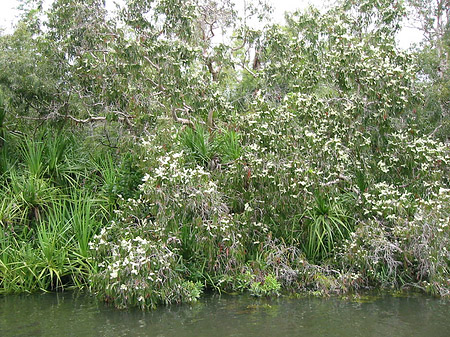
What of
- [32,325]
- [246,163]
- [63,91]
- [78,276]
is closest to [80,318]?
[32,325]

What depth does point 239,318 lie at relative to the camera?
619cm

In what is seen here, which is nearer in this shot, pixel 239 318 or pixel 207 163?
pixel 239 318

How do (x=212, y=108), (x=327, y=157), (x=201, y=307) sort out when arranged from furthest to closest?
(x=212, y=108), (x=327, y=157), (x=201, y=307)

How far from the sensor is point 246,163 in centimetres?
814

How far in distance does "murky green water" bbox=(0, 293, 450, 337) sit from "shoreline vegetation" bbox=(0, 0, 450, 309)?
36 centimetres

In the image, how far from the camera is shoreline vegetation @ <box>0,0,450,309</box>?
286 inches

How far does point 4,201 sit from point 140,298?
3940 millimetres

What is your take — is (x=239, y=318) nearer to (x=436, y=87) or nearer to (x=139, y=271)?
(x=139, y=271)

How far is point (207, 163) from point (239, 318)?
3.88 metres

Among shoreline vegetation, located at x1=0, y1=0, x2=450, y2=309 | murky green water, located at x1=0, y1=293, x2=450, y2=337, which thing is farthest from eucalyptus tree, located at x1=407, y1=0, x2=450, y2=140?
murky green water, located at x1=0, y1=293, x2=450, y2=337

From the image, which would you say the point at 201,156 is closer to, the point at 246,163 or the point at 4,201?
the point at 246,163

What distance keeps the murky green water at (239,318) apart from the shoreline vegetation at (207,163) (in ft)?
1.18

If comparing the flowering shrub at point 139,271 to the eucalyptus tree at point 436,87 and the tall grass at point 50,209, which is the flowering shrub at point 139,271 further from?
the eucalyptus tree at point 436,87

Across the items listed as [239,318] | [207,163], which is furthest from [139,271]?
[207,163]
